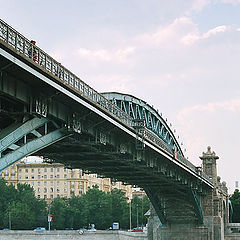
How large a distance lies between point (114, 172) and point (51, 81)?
31457 millimetres

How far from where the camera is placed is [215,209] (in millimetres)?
81125

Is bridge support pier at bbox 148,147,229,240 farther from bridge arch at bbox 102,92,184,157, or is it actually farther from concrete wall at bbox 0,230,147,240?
concrete wall at bbox 0,230,147,240

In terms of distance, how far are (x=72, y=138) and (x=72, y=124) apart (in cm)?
417

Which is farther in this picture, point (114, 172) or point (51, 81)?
point (114, 172)

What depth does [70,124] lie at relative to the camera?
29.4m

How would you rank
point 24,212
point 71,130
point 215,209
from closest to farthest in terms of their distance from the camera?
point 71,130, point 215,209, point 24,212

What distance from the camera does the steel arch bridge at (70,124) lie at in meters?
22.9

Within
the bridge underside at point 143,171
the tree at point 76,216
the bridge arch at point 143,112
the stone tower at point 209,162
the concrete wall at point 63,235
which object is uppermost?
the bridge arch at point 143,112

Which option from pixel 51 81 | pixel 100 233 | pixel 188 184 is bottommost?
pixel 100 233

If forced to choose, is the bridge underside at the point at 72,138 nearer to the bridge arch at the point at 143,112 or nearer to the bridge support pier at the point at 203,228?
the bridge arch at the point at 143,112

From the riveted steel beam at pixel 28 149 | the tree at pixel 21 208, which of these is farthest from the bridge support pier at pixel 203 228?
the riveted steel beam at pixel 28 149

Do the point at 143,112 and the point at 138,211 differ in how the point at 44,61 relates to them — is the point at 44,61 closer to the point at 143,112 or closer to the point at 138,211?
the point at 143,112

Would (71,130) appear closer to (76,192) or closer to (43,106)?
(43,106)

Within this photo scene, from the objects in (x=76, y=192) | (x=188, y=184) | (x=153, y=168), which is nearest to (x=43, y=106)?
(x=153, y=168)
